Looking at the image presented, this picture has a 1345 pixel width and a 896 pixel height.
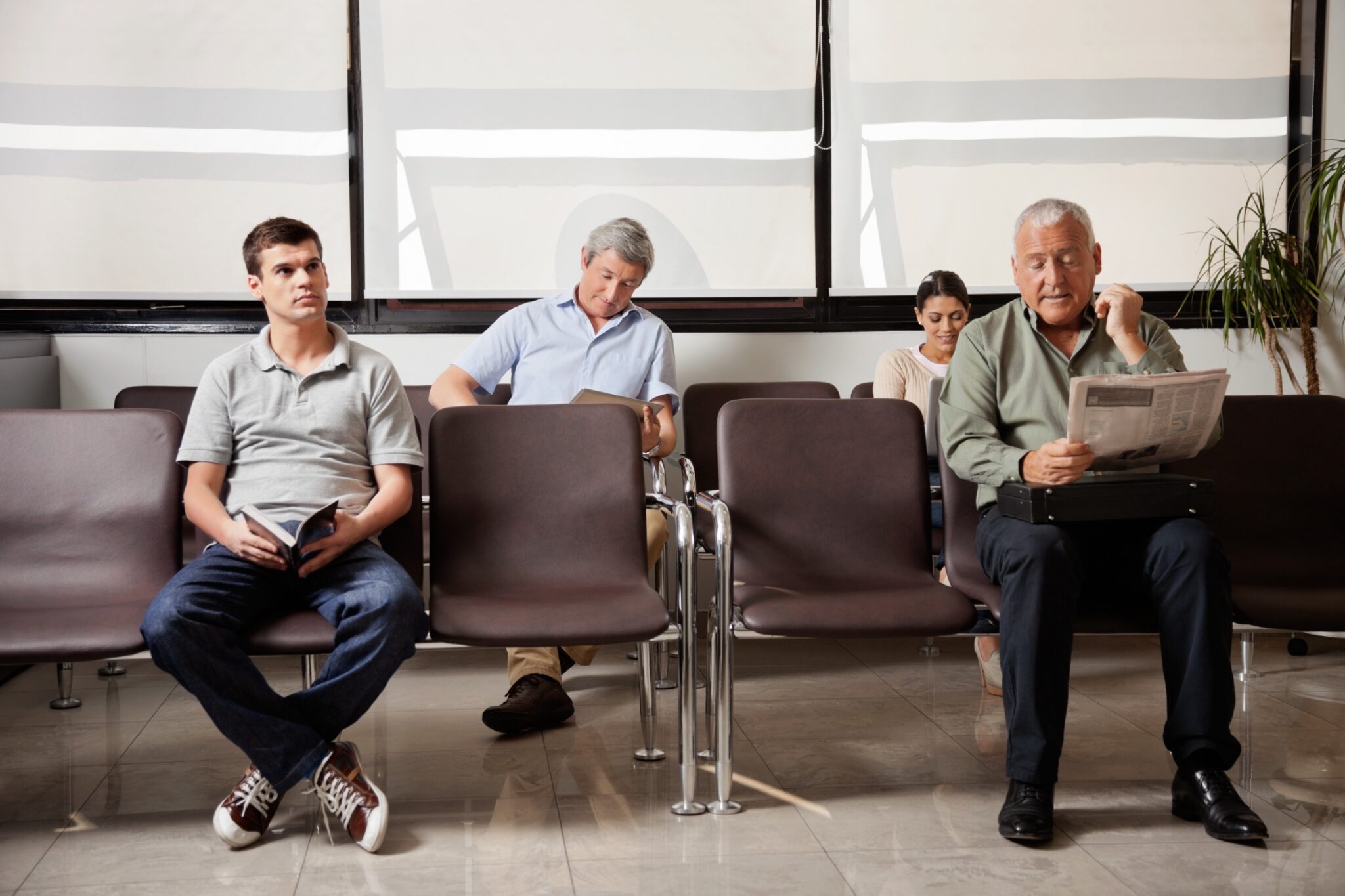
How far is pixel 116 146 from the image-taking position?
414 centimetres

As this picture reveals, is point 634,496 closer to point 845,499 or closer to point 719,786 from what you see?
point 845,499

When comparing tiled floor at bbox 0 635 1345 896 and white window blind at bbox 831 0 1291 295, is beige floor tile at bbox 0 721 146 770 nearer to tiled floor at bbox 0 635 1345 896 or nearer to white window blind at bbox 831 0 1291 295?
tiled floor at bbox 0 635 1345 896

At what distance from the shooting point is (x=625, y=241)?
3.59 metres

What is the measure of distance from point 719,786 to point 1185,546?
3.44 feet

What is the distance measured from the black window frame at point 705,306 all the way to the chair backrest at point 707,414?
1.66 ft

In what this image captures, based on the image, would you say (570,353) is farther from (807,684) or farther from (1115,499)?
(1115,499)

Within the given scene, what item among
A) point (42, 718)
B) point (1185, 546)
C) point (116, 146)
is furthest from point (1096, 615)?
point (116, 146)

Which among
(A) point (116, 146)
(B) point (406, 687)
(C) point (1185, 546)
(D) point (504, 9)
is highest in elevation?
(D) point (504, 9)

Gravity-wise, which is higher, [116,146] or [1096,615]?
[116,146]

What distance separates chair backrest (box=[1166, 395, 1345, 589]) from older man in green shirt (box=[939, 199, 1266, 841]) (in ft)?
0.95

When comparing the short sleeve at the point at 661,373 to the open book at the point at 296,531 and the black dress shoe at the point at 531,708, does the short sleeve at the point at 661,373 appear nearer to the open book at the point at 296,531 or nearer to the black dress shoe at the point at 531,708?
the black dress shoe at the point at 531,708

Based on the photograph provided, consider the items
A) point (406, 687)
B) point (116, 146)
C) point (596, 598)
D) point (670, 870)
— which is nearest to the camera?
point (670, 870)

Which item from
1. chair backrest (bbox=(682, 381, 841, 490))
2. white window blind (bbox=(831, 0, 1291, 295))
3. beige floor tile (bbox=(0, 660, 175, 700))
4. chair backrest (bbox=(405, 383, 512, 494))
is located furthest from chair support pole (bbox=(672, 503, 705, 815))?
white window blind (bbox=(831, 0, 1291, 295))

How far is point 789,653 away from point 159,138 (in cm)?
270
